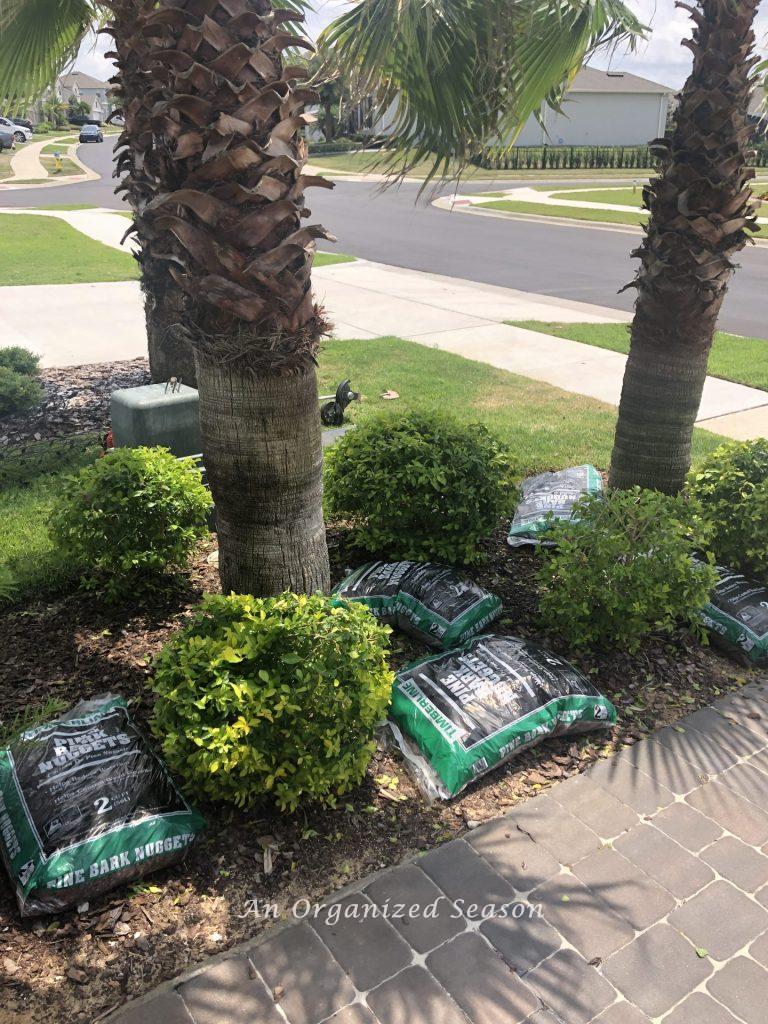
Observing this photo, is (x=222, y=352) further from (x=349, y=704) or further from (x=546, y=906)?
(x=546, y=906)

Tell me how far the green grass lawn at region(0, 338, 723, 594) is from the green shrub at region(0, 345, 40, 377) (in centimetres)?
198

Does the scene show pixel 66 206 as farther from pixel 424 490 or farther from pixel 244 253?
pixel 244 253

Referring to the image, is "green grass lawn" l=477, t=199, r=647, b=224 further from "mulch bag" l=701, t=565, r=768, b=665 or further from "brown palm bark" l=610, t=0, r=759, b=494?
"mulch bag" l=701, t=565, r=768, b=665

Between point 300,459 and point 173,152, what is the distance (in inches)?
49.5

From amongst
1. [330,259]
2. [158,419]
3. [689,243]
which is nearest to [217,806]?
[158,419]

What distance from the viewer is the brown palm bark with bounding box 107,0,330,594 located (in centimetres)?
286

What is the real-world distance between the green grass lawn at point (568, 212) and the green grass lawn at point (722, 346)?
14266 mm

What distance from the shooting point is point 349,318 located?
1233cm

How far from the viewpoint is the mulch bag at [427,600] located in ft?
13.3

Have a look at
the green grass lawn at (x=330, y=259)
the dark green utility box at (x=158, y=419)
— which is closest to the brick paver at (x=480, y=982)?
the dark green utility box at (x=158, y=419)

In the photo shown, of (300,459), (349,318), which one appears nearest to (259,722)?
(300,459)

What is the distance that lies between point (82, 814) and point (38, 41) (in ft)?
17.0

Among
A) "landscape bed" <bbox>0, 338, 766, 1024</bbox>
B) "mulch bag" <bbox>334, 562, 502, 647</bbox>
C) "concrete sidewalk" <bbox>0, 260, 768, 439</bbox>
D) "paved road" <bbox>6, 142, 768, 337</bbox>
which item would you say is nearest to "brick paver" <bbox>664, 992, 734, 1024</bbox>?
"landscape bed" <bbox>0, 338, 766, 1024</bbox>

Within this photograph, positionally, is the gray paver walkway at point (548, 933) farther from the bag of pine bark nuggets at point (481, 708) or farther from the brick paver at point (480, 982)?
the bag of pine bark nuggets at point (481, 708)
